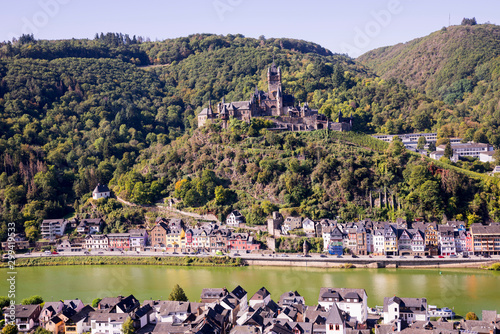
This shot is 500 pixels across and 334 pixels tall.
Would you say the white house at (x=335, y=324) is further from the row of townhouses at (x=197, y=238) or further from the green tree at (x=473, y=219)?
the green tree at (x=473, y=219)

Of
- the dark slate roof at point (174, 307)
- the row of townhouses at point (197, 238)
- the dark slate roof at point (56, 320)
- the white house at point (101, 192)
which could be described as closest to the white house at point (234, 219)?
the row of townhouses at point (197, 238)

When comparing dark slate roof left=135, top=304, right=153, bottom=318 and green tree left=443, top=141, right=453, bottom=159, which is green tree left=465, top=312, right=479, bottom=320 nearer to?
dark slate roof left=135, top=304, right=153, bottom=318

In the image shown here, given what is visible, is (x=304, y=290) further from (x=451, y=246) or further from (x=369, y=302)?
(x=451, y=246)

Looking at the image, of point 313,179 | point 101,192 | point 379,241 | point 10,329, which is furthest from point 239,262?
point 101,192

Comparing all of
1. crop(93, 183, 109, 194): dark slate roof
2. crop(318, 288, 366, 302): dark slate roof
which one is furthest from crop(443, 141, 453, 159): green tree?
crop(93, 183, 109, 194): dark slate roof

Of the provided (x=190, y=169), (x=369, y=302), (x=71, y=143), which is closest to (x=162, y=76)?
(x=71, y=143)

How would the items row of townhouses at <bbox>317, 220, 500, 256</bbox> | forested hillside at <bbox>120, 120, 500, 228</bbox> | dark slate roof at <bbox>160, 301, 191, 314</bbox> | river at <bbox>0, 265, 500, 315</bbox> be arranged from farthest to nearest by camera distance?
forested hillside at <bbox>120, 120, 500, 228</bbox> < row of townhouses at <bbox>317, 220, 500, 256</bbox> < river at <bbox>0, 265, 500, 315</bbox> < dark slate roof at <bbox>160, 301, 191, 314</bbox>
